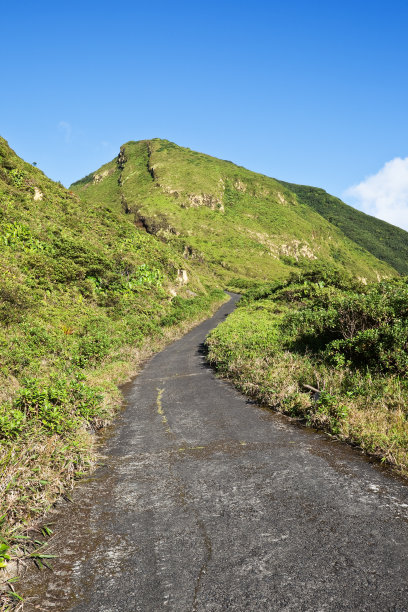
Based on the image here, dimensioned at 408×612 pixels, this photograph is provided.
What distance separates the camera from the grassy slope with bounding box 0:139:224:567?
5887 millimetres

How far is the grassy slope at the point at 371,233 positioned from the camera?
513ft

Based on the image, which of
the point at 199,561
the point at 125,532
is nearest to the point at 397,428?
the point at 199,561

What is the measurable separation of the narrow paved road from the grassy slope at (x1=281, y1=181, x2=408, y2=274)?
15894 cm

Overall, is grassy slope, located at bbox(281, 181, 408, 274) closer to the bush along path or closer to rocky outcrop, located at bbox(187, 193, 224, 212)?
rocky outcrop, located at bbox(187, 193, 224, 212)

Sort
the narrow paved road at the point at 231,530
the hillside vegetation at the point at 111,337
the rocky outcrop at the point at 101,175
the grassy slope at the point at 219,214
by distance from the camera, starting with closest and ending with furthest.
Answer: the narrow paved road at the point at 231,530
the hillside vegetation at the point at 111,337
the grassy slope at the point at 219,214
the rocky outcrop at the point at 101,175

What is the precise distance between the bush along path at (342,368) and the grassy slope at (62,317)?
5.01 meters

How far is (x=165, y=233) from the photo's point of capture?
3711 inches

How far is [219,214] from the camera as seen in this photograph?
366ft

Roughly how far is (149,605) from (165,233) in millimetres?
94065

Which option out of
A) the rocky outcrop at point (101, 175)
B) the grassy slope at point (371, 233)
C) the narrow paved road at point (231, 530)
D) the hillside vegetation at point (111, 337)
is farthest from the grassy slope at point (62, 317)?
the grassy slope at point (371, 233)

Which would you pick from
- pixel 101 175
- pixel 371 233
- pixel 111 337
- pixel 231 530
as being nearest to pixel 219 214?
pixel 101 175

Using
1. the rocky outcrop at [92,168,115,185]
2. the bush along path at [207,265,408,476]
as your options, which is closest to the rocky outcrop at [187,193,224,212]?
the rocky outcrop at [92,168,115,185]

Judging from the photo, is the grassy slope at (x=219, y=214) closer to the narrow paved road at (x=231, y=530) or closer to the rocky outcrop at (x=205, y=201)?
the rocky outcrop at (x=205, y=201)

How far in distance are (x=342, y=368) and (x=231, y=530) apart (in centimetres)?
737
